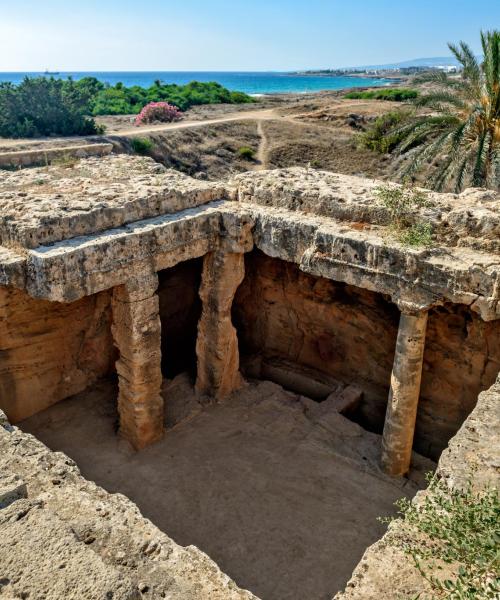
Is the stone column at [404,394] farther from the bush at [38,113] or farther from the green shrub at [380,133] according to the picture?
the bush at [38,113]

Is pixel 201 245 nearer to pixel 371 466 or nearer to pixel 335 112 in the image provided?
pixel 371 466

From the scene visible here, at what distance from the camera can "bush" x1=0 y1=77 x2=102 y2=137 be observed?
24.6 m

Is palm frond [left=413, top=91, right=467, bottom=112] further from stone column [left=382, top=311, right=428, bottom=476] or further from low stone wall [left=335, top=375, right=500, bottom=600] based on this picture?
low stone wall [left=335, top=375, right=500, bottom=600]

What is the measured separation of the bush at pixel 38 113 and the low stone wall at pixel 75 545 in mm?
22993

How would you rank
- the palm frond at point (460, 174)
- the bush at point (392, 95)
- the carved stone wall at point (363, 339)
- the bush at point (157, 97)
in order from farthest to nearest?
1. the bush at point (157, 97)
2. the bush at point (392, 95)
3. the palm frond at point (460, 174)
4. the carved stone wall at point (363, 339)

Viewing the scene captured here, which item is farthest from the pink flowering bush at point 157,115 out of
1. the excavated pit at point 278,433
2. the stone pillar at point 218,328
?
the stone pillar at point 218,328

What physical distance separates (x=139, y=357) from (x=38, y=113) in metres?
21.1

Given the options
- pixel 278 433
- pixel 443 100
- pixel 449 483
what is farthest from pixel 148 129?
pixel 449 483

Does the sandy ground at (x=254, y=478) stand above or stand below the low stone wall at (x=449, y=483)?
below

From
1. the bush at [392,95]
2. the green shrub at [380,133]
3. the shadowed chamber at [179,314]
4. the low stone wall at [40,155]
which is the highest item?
the bush at [392,95]

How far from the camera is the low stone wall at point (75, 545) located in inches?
123

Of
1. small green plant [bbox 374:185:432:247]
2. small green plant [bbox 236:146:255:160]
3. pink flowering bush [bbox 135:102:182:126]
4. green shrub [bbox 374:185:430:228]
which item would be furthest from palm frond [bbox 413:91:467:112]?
pink flowering bush [bbox 135:102:182:126]

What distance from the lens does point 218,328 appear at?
371 inches

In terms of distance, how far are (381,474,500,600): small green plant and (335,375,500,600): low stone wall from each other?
3.9 inches
